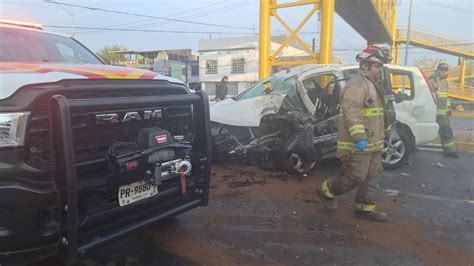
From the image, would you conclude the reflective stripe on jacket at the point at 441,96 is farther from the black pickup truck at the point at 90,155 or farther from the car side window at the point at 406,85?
the black pickup truck at the point at 90,155

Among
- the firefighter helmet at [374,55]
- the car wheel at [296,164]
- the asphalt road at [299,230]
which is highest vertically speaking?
the firefighter helmet at [374,55]

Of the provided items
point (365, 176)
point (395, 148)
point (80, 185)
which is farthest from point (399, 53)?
point (80, 185)

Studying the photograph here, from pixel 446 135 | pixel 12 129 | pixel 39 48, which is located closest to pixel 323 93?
pixel 446 135

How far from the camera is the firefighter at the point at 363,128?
4.22 meters

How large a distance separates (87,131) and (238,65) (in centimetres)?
4232

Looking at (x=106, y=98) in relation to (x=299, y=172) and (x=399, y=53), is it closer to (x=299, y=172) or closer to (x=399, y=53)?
(x=299, y=172)

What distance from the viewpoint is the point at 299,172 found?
595 centimetres

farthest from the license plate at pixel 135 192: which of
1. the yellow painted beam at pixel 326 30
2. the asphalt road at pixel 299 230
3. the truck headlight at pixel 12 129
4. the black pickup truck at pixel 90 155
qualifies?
the yellow painted beam at pixel 326 30

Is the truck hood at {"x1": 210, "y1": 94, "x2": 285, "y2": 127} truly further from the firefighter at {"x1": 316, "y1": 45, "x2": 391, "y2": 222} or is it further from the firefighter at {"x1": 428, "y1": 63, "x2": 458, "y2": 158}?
the firefighter at {"x1": 428, "y1": 63, "x2": 458, "y2": 158}

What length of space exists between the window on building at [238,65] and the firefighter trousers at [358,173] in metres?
40.2

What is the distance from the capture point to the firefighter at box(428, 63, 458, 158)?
788cm

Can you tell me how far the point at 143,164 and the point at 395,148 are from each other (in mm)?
4979

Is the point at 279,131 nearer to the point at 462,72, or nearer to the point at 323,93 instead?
the point at 323,93

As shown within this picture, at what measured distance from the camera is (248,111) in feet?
20.0
